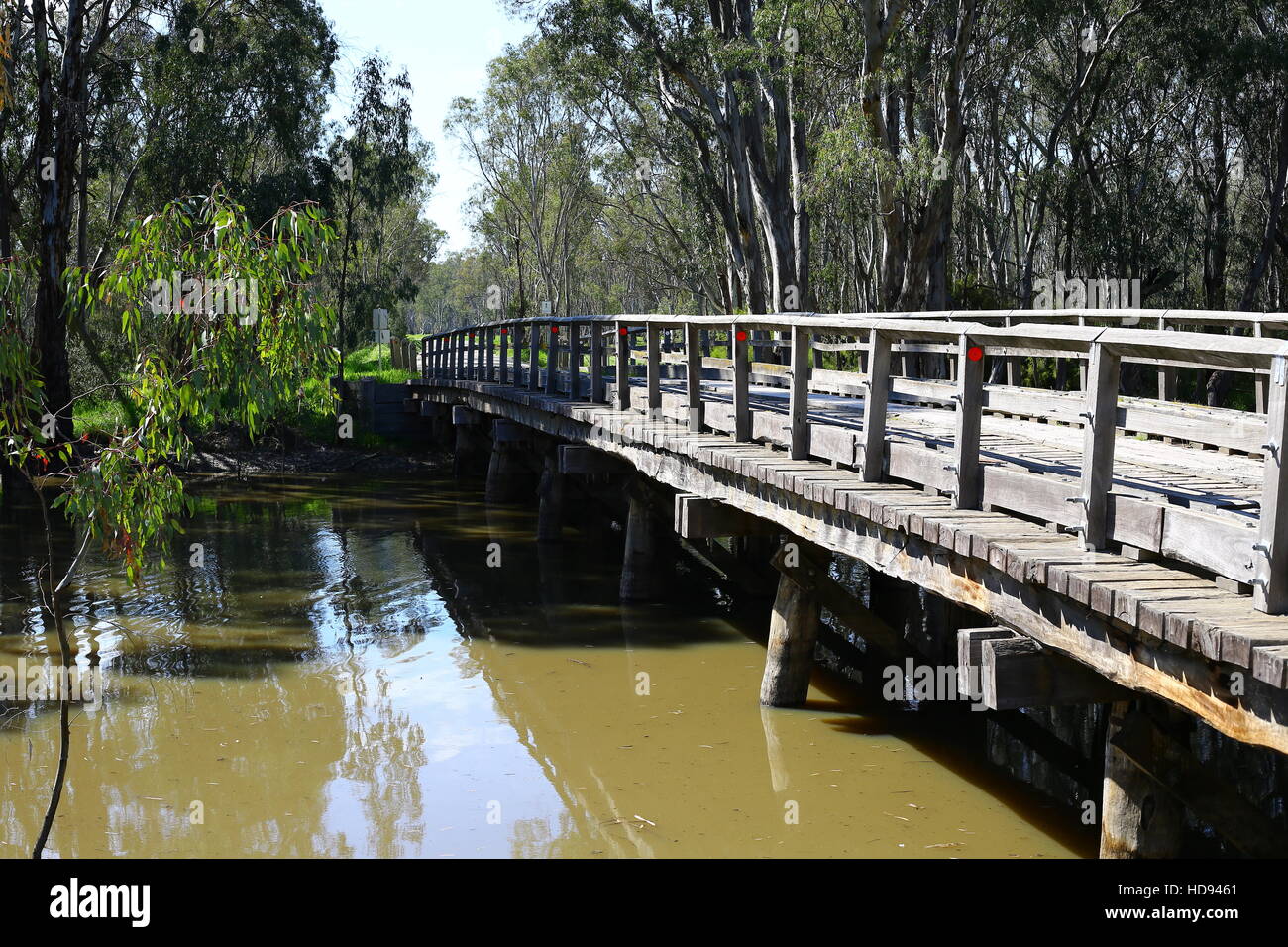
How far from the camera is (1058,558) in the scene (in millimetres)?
5258

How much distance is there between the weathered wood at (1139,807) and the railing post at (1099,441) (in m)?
0.85

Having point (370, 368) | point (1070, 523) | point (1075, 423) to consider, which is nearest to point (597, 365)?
point (1075, 423)

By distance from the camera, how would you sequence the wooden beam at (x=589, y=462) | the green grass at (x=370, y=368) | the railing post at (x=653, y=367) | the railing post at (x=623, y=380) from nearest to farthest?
the railing post at (x=653, y=367), the railing post at (x=623, y=380), the wooden beam at (x=589, y=462), the green grass at (x=370, y=368)

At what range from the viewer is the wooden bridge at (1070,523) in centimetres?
441

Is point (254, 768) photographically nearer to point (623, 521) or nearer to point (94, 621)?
point (94, 621)

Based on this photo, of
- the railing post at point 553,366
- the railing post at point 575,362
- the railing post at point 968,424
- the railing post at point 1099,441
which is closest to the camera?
the railing post at point 1099,441

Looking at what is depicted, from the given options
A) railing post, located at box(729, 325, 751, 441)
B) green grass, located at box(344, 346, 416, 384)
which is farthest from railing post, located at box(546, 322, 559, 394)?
green grass, located at box(344, 346, 416, 384)

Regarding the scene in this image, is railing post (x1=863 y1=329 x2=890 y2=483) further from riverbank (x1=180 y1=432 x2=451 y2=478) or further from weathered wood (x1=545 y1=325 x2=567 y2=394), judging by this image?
riverbank (x1=180 y1=432 x2=451 y2=478)

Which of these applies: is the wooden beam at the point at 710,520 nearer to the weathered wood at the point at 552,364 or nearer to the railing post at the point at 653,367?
the railing post at the point at 653,367

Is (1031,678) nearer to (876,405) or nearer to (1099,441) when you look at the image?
(1099,441)

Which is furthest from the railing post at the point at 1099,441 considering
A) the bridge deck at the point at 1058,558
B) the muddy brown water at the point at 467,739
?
the muddy brown water at the point at 467,739

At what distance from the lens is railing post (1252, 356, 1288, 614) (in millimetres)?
4176

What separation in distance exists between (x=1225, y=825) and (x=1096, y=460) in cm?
167

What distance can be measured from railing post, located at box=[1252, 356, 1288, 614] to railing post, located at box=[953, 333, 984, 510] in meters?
1.82
